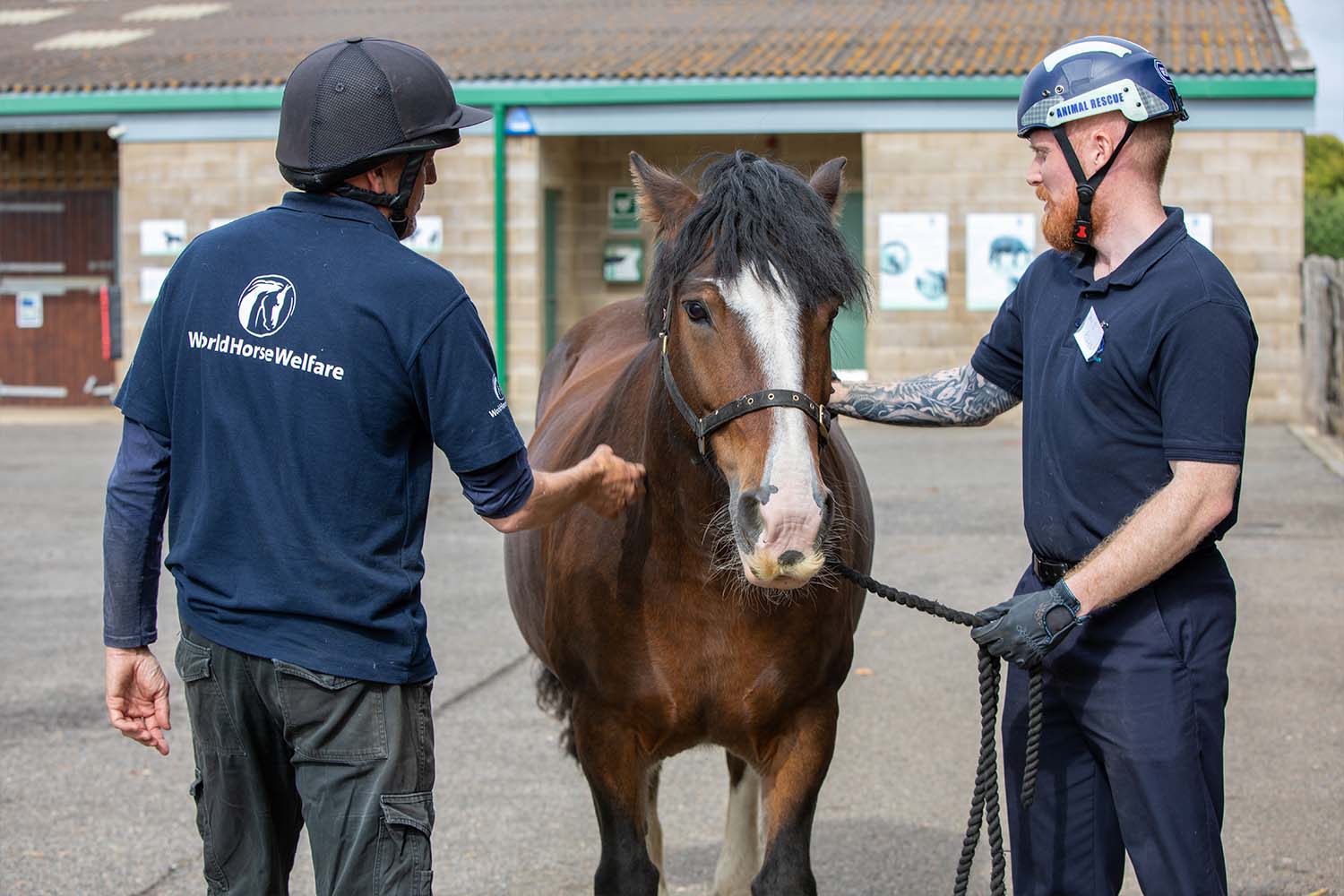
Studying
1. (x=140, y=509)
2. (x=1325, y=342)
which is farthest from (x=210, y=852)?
(x=1325, y=342)

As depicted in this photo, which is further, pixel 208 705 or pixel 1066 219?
pixel 1066 219

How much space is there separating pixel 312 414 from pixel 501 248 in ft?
53.5

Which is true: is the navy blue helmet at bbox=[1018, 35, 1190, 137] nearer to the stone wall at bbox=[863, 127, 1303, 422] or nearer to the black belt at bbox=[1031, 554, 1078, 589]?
the black belt at bbox=[1031, 554, 1078, 589]

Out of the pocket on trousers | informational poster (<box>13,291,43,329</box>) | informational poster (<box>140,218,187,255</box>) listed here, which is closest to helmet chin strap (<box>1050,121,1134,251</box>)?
the pocket on trousers

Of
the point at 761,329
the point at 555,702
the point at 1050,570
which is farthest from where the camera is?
the point at 555,702

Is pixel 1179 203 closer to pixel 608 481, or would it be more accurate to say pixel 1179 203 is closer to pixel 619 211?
pixel 619 211

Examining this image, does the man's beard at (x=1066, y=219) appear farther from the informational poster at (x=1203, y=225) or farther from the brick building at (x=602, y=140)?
the informational poster at (x=1203, y=225)

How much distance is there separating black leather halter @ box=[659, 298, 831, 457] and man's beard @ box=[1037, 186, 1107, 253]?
1.91 ft

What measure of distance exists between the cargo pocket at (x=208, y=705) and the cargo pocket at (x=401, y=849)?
1.01 ft

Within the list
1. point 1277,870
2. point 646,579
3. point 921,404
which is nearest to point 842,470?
point 921,404

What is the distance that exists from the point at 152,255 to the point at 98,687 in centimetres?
1380

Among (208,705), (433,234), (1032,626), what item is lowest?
(208,705)

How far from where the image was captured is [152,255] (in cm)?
1931

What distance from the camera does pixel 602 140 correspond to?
20.7 meters
